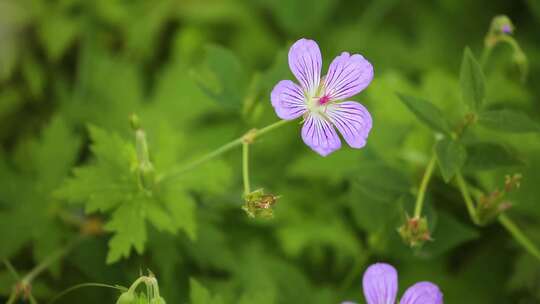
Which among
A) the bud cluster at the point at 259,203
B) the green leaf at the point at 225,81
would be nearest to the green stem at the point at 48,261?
the green leaf at the point at 225,81

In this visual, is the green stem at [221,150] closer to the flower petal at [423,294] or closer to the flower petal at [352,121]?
the flower petal at [352,121]

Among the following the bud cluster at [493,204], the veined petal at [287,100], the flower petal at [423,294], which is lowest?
the flower petal at [423,294]

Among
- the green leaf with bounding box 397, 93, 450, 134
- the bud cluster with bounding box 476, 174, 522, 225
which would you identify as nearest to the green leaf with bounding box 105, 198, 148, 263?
the green leaf with bounding box 397, 93, 450, 134

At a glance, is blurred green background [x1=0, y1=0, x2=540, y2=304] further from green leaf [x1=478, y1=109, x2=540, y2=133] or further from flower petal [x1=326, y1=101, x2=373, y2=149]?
flower petal [x1=326, y1=101, x2=373, y2=149]

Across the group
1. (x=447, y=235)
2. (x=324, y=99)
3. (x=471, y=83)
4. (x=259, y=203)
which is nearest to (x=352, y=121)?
(x=324, y=99)

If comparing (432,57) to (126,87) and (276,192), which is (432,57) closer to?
(276,192)
